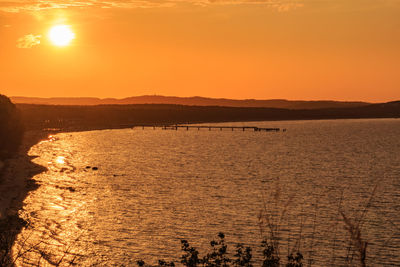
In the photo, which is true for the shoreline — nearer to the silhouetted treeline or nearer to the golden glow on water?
the silhouetted treeline

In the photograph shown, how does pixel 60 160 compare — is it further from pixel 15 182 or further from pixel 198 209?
pixel 198 209

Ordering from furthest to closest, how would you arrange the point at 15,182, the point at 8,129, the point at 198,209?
Result: the point at 8,129 → the point at 15,182 → the point at 198,209

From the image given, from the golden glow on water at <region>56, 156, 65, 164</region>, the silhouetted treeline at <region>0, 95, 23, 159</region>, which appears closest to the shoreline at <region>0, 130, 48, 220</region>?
the silhouetted treeline at <region>0, 95, 23, 159</region>

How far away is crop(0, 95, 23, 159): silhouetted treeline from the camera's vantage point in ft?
311

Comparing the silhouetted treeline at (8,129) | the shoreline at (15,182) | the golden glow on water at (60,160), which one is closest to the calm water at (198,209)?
the golden glow on water at (60,160)

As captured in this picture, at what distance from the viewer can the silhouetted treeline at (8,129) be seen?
94812 mm

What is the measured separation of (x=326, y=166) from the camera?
318 ft

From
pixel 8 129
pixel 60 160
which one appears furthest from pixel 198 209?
pixel 8 129

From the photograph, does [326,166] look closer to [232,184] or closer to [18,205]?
[232,184]

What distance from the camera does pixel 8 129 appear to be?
101938 millimetres

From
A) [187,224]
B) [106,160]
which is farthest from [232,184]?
[106,160]

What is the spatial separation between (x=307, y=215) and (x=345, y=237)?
7.93 metres

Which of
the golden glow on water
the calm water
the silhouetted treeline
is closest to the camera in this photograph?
the calm water

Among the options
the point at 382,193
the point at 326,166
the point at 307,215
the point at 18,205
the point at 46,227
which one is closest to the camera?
the point at 46,227
